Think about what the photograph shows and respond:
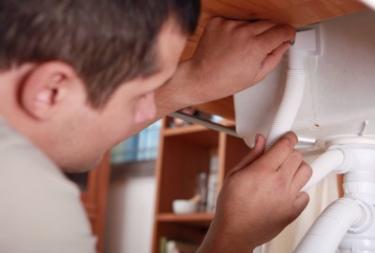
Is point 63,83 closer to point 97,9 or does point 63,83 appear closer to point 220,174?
point 97,9

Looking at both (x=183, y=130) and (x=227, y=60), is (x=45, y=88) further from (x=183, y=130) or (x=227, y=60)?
(x=183, y=130)

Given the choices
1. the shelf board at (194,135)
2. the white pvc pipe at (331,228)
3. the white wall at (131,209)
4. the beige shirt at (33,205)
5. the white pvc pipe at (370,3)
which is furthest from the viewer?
the white wall at (131,209)

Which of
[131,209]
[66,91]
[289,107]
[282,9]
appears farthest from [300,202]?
[131,209]

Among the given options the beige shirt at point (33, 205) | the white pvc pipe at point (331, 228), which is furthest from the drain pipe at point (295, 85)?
the beige shirt at point (33, 205)

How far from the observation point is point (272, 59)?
0.74m

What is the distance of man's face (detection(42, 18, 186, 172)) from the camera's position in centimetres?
54

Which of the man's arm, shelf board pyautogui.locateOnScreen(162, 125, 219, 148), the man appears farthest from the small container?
the man

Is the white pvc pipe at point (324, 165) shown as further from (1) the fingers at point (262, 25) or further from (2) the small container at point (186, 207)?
(2) the small container at point (186, 207)

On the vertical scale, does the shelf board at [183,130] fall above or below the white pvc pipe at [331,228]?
below

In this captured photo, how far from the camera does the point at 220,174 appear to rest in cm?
247

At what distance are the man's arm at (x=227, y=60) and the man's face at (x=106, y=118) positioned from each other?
0.39 feet

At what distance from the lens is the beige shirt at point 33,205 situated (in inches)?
17.9

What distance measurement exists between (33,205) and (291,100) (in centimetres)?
37

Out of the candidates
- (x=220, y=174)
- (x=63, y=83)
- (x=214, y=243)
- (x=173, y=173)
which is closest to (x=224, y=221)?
(x=214, y=243)
